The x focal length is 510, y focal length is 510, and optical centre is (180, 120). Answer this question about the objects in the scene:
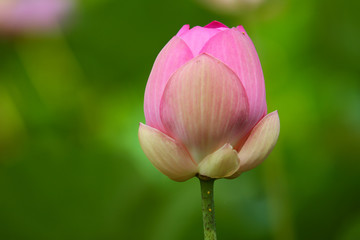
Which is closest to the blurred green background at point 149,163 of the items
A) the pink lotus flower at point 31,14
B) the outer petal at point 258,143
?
the pink lotus flower at point 31,14

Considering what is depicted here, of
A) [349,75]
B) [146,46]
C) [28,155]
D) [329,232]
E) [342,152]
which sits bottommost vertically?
[329,232]

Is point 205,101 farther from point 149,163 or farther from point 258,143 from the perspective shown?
point 149,163

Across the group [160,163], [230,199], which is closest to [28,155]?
[230,199]

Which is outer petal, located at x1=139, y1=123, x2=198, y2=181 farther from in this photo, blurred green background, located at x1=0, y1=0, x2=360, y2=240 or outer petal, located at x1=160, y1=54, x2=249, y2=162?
blurred green background, located at x1=0, y1=0, x2=360, y2=240

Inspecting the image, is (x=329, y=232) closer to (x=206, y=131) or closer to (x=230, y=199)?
(x=230, y=199)

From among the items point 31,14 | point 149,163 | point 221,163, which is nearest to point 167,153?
point 221,163

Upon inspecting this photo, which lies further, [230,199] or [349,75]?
[349,75]
